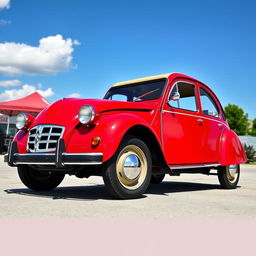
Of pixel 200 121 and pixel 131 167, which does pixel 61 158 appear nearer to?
pixel 131 167

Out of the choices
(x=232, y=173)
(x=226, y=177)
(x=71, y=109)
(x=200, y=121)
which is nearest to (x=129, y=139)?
(x=71, y=109)

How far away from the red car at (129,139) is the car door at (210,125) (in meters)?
0.02

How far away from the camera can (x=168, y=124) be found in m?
5.76

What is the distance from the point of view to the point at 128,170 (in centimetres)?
472

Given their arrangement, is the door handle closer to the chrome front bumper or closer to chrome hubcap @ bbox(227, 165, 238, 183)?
chrome hubcap @ bbox(227, 165, 238, 183)

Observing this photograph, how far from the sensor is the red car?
14.9ft

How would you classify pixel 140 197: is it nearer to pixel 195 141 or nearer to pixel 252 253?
pixel 195 141

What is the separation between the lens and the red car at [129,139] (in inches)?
178

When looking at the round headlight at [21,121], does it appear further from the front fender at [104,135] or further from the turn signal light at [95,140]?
the turn signal light at [95,140]

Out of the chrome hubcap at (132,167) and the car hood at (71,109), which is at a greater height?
the car hood at (71,109)

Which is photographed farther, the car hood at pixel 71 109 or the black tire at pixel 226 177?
the black tire at pixel 226 177

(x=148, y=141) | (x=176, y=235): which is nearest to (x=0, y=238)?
(x=176, y=235)

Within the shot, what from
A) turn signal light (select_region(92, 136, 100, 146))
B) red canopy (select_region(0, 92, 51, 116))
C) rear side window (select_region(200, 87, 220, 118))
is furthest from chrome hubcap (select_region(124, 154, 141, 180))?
red canopy (select_region(0, 92, 51, 116))

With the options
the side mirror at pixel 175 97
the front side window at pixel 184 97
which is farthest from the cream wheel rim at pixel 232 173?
the side mirror at pixel 175 97
